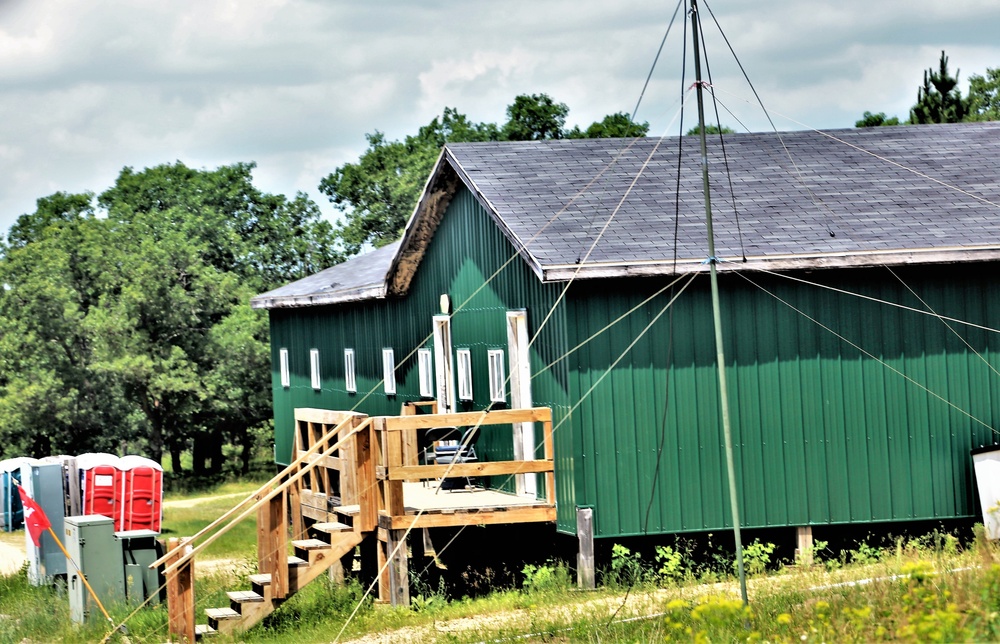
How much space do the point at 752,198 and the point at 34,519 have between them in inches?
403

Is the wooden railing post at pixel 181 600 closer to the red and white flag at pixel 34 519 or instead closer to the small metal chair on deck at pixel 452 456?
the red and white flag at pixel 34 519

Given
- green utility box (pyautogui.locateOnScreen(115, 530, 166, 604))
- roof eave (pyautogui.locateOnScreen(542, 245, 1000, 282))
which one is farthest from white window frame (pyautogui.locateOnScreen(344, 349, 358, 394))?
roof eave (pyautogui.locateOnScreen(542, 245, 1000, 282))

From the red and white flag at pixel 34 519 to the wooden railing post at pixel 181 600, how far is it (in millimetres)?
2469

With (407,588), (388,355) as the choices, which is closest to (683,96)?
(407,588)

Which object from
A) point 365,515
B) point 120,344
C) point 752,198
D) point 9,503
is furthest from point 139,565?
point 120,344

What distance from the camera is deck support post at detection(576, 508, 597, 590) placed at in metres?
14.7

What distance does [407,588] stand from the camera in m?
15.0

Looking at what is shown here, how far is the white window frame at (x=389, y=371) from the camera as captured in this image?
75.7 feet

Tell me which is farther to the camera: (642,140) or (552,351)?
(642,140)

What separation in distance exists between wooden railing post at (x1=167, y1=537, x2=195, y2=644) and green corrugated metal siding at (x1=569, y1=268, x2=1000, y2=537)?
443 centimetres

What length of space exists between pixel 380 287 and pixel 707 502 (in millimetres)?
8146

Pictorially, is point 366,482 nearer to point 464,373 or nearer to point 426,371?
point 464,373

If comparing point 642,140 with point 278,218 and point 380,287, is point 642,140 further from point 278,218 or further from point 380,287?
point 278,218

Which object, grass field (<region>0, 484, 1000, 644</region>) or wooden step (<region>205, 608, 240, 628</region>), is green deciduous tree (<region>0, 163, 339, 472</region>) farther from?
wooden step (<region>205, 608, 240, 628</region>)
